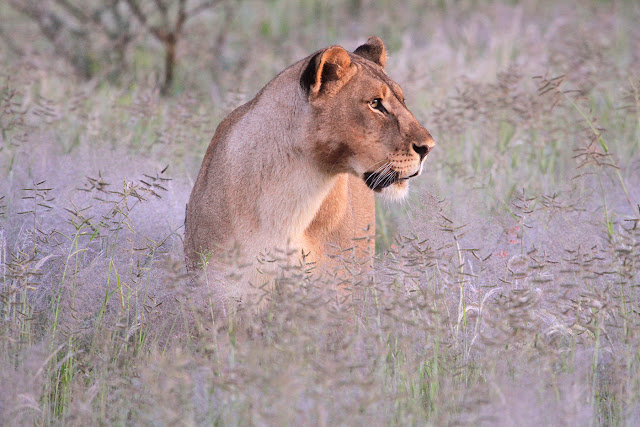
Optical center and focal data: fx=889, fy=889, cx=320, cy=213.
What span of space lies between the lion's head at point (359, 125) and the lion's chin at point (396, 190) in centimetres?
6

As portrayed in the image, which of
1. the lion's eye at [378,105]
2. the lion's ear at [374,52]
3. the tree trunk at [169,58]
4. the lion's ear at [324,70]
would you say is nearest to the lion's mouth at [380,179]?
the lion's eye at [378,105]

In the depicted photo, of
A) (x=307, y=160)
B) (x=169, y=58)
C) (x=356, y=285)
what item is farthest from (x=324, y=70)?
(x=169, y=58)

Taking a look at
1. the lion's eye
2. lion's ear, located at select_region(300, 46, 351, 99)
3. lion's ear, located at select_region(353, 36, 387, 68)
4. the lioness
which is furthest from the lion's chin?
lion's ear, located at select_region(353, 36, 387, 68)

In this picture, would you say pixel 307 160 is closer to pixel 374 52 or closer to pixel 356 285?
pixel 356 285

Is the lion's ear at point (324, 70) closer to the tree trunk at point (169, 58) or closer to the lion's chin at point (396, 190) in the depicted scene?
the lion's chin at point (396, 190)

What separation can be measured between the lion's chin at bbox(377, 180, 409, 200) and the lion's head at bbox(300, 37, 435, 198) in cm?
6

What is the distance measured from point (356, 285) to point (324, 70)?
1.06 m

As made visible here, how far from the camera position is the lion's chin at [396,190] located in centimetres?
421

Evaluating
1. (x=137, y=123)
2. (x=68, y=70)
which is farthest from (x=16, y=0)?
(x=137, y=123)

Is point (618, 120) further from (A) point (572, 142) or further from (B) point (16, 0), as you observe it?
(B) point (16, 0)

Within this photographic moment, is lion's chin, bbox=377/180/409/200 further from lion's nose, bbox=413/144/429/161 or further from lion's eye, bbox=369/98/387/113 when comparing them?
lion's eye, bbox=369/98/387/113

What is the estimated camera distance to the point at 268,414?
8.63ft

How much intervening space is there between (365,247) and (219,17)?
882cm

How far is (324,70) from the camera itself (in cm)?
408
